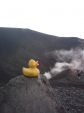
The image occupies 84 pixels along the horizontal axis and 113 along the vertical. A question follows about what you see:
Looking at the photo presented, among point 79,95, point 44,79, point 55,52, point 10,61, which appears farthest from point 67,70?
point 44,79

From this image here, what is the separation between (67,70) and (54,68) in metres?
3.03

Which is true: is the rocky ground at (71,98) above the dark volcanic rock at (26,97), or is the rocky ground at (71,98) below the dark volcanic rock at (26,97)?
below

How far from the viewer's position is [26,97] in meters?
11.7

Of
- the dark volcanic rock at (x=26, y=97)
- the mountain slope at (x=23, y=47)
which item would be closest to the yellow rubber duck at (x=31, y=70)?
the dark volcanic rock at (x=26, y=97)

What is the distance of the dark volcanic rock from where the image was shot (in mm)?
11664

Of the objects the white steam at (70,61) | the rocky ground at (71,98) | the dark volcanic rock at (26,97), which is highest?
the white steam at (70,61)

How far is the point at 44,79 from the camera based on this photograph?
12.2m

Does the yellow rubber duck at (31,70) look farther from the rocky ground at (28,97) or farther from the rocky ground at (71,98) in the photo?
the rocky ground at (71,98)

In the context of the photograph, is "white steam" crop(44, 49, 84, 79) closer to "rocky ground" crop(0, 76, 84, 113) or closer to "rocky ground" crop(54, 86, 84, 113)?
"rocky ground" crop(54, 86, 84, 113)

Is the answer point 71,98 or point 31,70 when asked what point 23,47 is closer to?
point 71,98

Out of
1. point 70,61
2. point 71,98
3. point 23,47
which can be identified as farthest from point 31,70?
point 23,47

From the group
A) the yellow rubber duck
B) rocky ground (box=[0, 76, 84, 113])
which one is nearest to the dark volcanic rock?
rocky ground (box=[0, 76, 84, 113])

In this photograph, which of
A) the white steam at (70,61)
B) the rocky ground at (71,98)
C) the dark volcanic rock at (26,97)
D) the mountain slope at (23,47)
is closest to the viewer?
the dark volcanic rock at (26,97)

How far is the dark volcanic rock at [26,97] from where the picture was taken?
11664 mm
